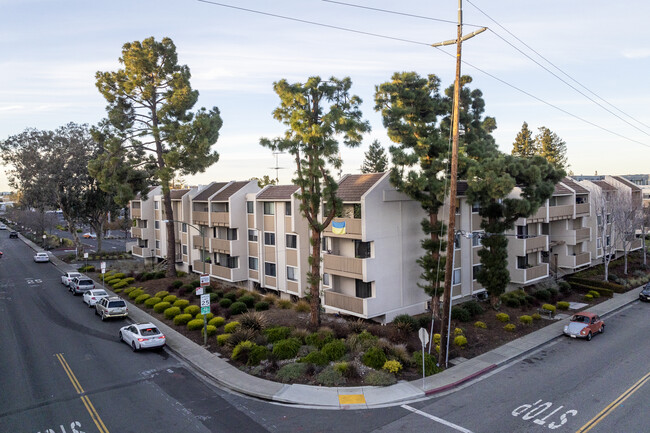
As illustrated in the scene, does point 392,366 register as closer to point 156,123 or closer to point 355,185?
point 355,185

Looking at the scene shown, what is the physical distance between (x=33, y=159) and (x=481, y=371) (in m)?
60.4

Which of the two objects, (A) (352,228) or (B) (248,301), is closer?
(A) (352,228)

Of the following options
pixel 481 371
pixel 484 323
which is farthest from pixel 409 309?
pixel 481 371

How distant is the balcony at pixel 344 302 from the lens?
2508cm

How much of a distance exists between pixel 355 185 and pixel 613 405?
56.5ft

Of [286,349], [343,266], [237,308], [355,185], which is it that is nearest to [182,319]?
[237,308]

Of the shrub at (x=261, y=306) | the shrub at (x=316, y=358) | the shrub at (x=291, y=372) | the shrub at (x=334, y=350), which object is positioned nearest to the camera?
the shrub at (x=291, y=372)

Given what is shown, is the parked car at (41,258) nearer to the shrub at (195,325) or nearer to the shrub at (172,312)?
the shrub at (172,312)

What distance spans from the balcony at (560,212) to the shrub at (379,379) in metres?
26.5

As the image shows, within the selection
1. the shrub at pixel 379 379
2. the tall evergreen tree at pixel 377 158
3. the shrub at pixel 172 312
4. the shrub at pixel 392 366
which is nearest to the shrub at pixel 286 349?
the shrub at pixel 379 379

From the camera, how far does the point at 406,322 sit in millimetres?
24797

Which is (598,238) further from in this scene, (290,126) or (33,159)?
(33,159)

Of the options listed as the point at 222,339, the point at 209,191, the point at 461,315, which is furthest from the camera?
the point at 209,191

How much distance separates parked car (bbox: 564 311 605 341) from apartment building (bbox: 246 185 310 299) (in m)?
17.0
